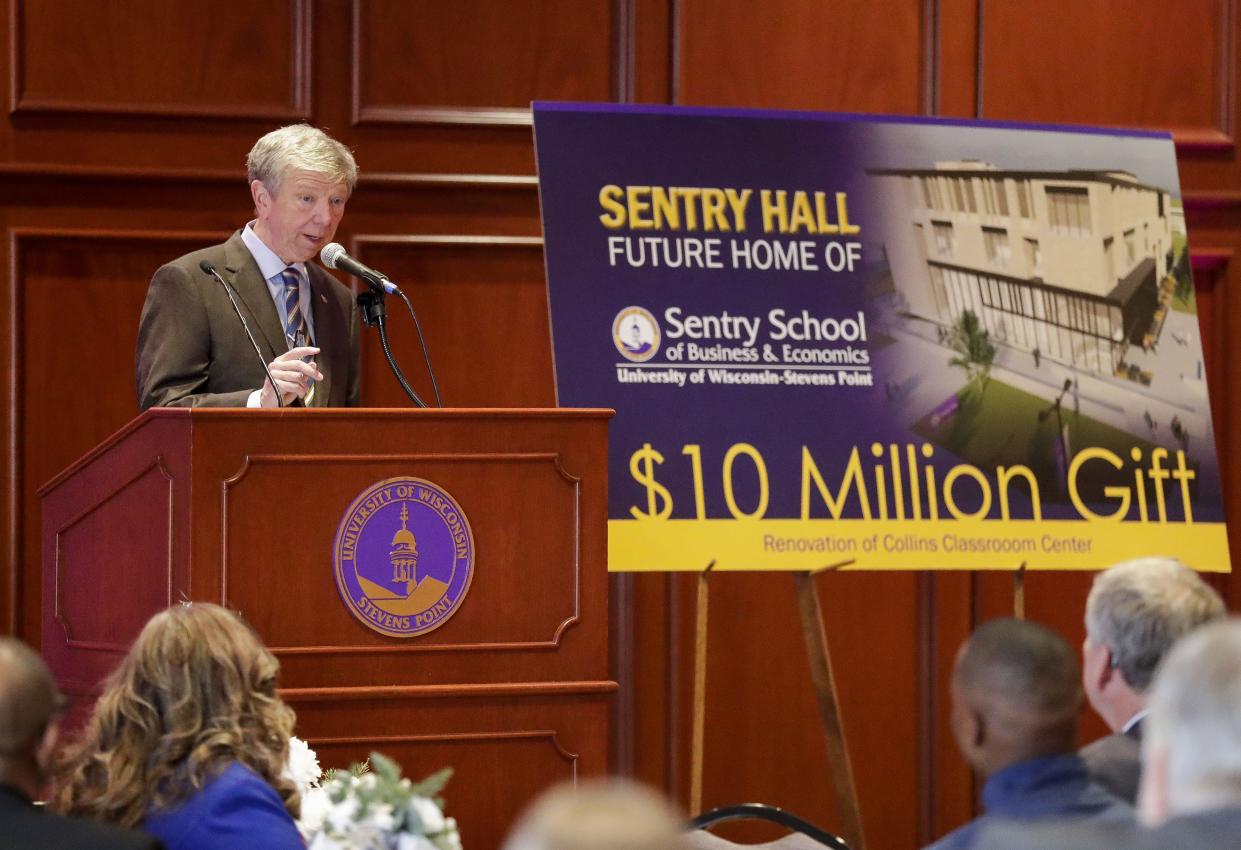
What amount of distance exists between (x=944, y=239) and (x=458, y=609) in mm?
1958

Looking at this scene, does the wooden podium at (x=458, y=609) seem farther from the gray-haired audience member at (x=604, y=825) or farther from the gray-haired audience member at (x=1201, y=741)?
the gray-haired audience member at (x=604, y=825)

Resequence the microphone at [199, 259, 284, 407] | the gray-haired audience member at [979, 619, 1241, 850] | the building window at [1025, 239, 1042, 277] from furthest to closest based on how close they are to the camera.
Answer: the building window at [1025, 239, 1042, 277]
the microphone at [199, 259, 284, 407]
the gray-haired audience member at [979, 619, 1241, 850]

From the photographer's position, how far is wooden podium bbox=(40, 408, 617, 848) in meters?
3.41

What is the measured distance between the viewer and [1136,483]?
4766 millimetres

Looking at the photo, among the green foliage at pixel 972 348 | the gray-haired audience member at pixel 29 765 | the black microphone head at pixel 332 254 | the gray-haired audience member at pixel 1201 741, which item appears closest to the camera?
the gray-haired audience member at pixel 1201 741

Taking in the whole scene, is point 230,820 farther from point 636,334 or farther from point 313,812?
point 636,334

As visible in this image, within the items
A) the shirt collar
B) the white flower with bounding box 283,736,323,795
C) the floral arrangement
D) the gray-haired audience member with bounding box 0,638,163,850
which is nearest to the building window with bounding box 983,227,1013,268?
the shirt collar

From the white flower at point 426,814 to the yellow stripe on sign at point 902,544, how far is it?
1742 mm

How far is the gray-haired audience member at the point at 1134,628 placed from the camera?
2863 millimetres

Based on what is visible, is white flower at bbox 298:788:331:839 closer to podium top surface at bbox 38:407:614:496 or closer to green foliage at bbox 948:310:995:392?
podium top surface at bbox 38:407:614:496

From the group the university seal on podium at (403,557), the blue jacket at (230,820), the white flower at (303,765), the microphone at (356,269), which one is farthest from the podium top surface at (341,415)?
the blue jacket at (230,820)

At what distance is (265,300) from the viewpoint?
4.30 meters

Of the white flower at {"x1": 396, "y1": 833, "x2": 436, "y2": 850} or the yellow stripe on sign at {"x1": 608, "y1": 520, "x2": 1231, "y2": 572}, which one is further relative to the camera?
the yellow stripe on sign at {"x1": 608, "y1": 520, "x2": 1231, "y2": 572}

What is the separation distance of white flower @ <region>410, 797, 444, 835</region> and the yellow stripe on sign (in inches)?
68.6
